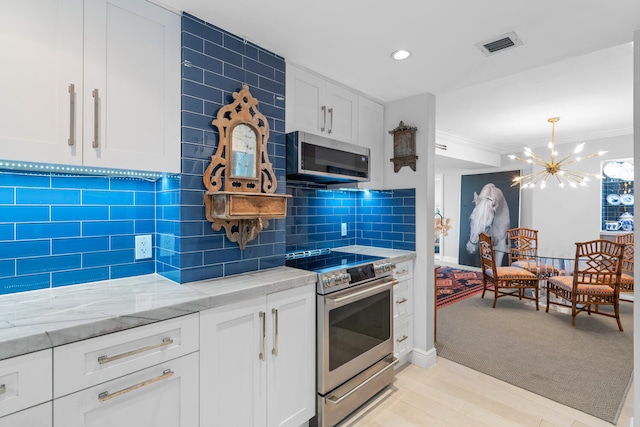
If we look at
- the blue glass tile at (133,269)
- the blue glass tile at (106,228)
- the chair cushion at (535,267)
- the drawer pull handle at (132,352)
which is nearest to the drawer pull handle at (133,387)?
the drawer pull handle at (132,352)

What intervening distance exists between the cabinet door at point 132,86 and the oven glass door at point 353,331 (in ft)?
4.04

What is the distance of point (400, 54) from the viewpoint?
83.1 inches

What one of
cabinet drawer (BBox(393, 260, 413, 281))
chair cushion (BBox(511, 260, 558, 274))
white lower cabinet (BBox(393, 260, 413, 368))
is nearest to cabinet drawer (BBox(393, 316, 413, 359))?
white lower cabinet (BBox(393, 260, 413, 368))

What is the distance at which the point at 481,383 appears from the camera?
8.18ft

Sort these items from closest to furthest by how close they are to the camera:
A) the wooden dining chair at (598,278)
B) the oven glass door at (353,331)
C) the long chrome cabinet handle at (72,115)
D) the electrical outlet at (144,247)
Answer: the long chrome cabinet handle at (72,115) < the electrical outlet at (144,247) < the oven glass door at (353,331) < the wooden dining chair at (598,278)

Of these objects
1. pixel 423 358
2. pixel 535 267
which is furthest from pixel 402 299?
pixel 535 267

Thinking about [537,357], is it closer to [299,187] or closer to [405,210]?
[405,210]

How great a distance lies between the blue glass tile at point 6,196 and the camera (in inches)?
56.2

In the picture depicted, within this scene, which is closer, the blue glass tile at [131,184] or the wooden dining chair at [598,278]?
the blue glass tile at [131,184]

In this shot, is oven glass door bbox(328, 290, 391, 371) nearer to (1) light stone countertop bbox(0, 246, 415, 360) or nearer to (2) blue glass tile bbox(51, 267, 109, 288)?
(1) light stone countertop bbox(0, 246, 415, 360)

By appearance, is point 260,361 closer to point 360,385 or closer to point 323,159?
→ point 360,385

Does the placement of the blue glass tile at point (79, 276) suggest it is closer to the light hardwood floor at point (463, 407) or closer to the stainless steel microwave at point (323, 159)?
the stainless steel microwave at point (323, 159)

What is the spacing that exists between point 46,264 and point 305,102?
1771 millimetres

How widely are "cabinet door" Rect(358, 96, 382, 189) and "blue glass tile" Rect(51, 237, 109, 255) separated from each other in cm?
185
